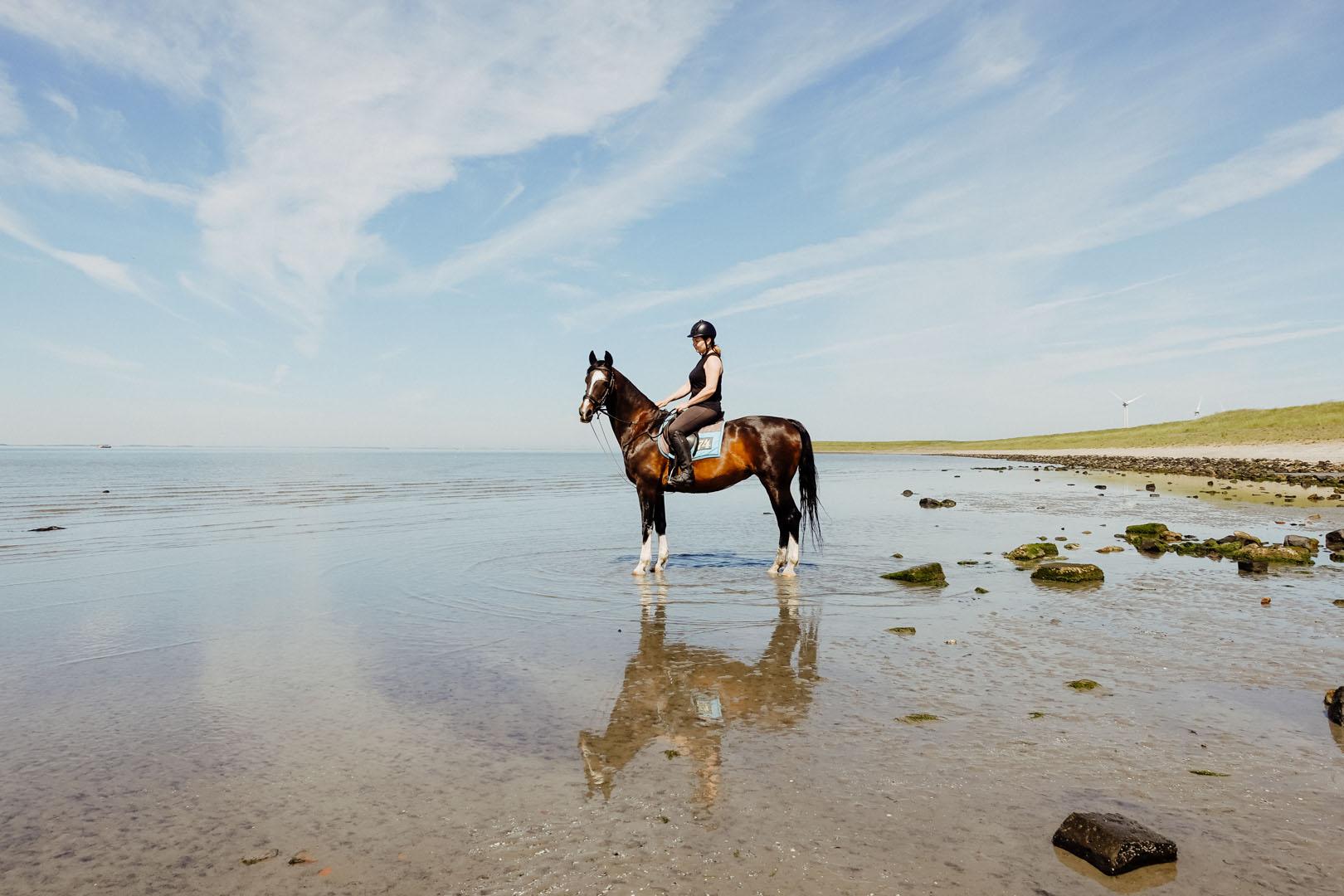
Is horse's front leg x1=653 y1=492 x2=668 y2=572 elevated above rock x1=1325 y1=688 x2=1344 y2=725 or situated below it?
above

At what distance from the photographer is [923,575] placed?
38.4 feet

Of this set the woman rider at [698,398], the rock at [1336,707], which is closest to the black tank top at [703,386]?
the woman rider at [698,398]

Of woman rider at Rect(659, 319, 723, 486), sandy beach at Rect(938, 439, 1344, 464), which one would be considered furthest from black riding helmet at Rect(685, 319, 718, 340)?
sandy beach at Rect(938, 439, 1344, 464)

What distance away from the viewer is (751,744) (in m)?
5.25

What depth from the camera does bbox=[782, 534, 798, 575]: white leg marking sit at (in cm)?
1285

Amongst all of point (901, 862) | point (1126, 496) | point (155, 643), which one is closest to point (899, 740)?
point (901, 862)

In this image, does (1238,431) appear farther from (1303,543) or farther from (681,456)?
(681,456)

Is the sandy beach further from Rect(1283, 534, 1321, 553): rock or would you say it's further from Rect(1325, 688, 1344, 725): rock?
Rect(1325, 688, 1344, 725): rock

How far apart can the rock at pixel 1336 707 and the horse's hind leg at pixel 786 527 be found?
763 cm

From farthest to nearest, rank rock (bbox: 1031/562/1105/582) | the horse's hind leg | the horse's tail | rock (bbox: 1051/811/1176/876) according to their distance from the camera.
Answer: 1. the horse's tail
2. the horse's hind leg
3. rock (bbox: 1031/562/1105/582)
4. rock (bbox: 1051/811/1176/876)

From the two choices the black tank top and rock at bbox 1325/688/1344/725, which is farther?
the black tank top

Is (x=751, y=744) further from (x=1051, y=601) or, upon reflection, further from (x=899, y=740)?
(x=1051, y=601)

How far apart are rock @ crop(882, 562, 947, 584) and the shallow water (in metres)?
0.45

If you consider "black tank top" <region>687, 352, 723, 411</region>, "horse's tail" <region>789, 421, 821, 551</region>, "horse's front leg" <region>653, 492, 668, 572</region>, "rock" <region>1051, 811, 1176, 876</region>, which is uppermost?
"black tank top" <region>687, 352, 723, 411</region>
